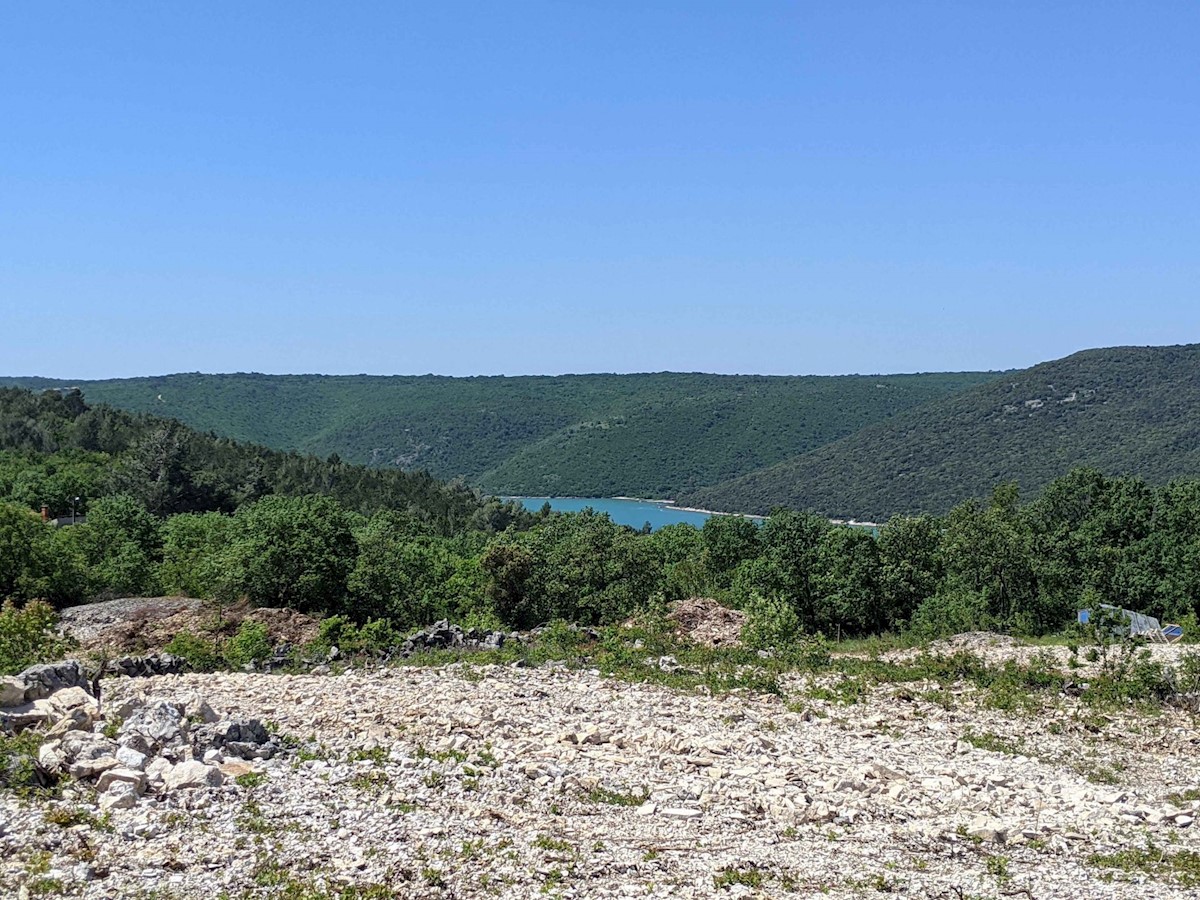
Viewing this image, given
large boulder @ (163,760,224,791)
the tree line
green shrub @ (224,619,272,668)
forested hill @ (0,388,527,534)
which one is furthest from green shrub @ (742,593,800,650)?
forested hill @ (0,388,527,534)

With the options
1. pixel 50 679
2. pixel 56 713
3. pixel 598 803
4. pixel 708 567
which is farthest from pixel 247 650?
pixel 708 567

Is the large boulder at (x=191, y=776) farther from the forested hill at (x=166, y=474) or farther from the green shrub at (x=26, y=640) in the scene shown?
the forested hill at (x=166, y=474)

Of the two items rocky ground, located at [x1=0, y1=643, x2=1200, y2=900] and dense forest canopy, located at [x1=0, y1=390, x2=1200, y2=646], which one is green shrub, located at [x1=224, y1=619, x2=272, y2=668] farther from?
dense forest canopy, located at [x1=0, y1=390, x2=1200, y2=646]

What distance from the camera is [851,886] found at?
1080 centimetres

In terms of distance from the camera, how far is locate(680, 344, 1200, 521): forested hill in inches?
5069

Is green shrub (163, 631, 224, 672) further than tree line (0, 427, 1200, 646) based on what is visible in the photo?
No

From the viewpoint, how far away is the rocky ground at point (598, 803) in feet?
35.1

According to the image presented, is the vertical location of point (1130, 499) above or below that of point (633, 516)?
above

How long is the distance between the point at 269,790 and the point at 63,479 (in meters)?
75.4

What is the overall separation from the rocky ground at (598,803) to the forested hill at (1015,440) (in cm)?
10745

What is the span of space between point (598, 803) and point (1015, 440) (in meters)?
146

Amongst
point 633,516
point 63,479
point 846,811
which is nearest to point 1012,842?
point 846,811

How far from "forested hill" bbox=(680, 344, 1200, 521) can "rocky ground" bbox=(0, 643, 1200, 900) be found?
10745cm

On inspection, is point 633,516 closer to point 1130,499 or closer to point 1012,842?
point 1130,499
